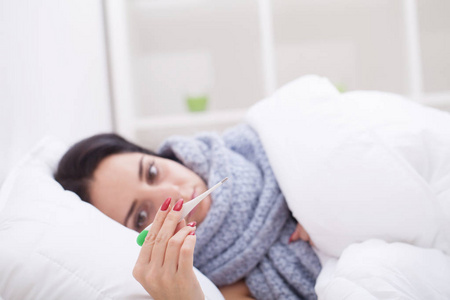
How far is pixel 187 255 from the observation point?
550 mm

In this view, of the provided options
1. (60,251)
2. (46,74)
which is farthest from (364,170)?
(46,74)

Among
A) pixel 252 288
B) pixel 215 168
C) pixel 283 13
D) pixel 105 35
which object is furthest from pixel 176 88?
pixel 252 288

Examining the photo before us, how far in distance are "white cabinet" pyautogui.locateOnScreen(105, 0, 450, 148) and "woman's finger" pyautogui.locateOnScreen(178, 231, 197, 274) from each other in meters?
1.65

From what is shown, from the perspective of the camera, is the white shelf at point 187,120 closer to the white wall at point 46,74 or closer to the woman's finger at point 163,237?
the white wall at point 46,74

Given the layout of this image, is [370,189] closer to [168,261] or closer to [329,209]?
[329,209]

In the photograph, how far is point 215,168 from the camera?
1024mm

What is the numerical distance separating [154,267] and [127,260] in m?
0.11

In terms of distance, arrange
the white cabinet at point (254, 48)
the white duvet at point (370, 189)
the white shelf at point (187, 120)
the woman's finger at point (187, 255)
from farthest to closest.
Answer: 1. the white cabinet at point (254, 48)
2. the white shelf at point (187, 120)
3. the white duvet at point (370, 189)
4. the woman's finger at point (187, 255)

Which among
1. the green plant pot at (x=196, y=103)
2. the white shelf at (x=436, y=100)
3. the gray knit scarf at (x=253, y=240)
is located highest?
the green plant pot at (x=196, y=103)

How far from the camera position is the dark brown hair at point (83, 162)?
98 centimetres

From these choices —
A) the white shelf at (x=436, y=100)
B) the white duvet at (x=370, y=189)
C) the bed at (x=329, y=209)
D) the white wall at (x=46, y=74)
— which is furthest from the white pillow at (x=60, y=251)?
the white shelf at (x=436, y=100)

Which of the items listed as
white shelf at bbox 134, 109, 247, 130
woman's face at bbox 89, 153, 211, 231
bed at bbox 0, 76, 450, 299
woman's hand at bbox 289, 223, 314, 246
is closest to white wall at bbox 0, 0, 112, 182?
bed at bbox 0, 76, 450, 299

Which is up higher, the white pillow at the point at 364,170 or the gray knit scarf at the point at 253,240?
the white pillow at the point at 364,170

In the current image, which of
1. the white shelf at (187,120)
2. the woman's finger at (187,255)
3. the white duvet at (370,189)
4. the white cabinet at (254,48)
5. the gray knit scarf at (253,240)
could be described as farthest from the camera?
the white cabinet at (254,48)
